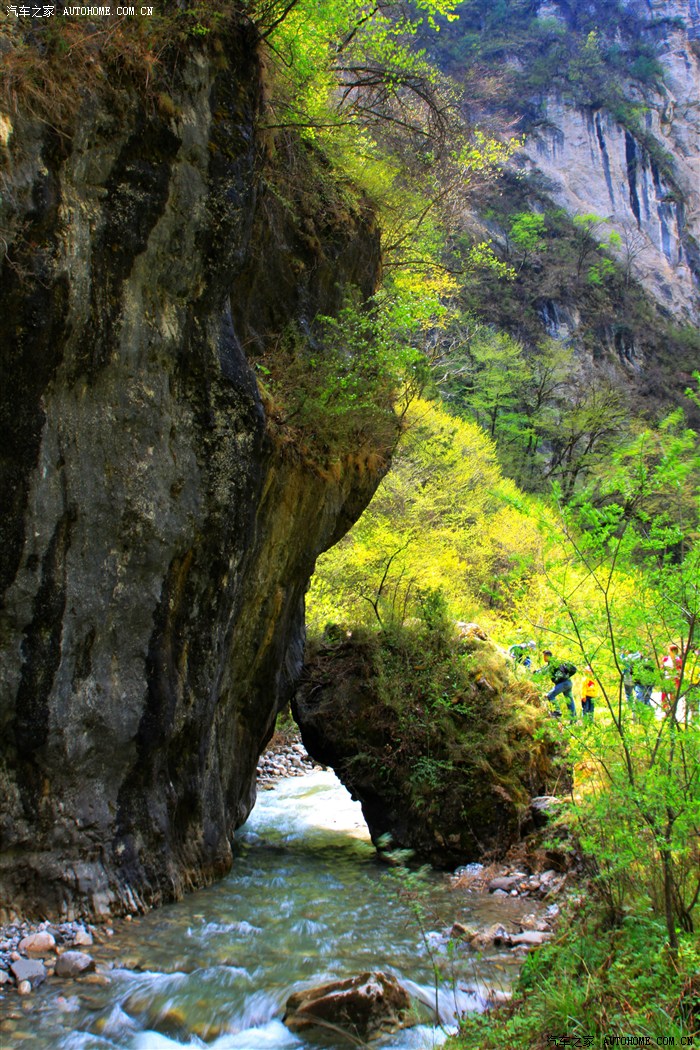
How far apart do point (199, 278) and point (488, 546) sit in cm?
1782

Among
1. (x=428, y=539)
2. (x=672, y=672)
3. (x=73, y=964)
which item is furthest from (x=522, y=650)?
(x=428, y=539)

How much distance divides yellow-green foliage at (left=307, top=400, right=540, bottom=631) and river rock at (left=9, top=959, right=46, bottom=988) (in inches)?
185

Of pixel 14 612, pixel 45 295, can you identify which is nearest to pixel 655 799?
pixel 14 612

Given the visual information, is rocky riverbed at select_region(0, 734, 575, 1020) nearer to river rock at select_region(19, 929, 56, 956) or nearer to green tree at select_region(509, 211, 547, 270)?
river rock at select_region(19, 929, 56, 956)

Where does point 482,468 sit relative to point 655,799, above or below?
above

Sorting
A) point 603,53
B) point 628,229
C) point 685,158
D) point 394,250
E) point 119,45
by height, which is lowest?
point 119,45

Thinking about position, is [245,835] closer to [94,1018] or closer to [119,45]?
[94,1018]

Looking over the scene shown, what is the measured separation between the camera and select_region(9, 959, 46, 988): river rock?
16.5ft

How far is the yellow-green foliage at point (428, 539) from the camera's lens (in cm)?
1420

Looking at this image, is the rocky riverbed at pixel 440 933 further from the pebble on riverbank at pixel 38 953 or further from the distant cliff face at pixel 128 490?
the distant cliff face at pixel 128 490

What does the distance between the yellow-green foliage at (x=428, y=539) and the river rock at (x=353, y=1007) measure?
3406 millimetres

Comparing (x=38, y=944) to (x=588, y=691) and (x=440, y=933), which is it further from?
(x=588, y=691)

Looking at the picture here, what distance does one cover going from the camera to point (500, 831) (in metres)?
9.01

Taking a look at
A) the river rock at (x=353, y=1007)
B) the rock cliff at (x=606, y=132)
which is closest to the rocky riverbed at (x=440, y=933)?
the river rock at (x=353, y=1007)
